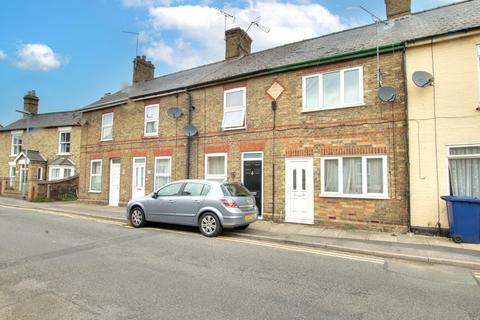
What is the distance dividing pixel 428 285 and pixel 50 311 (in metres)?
5.69

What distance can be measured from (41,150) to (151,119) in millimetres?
16488

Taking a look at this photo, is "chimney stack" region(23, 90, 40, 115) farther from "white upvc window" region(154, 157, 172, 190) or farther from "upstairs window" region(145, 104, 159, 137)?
"white upvc window" region(154, 157, 172, 190)

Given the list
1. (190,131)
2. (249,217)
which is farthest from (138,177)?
(249,217)

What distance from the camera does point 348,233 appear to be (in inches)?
351

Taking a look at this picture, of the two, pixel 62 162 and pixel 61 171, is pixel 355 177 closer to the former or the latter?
pixel 62 162

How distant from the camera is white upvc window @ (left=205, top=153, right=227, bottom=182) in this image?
41.3 feet

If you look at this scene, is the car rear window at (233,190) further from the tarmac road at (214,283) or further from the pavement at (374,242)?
the tarmac road at (214,283)

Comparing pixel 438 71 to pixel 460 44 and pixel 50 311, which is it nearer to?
pixel 460 44

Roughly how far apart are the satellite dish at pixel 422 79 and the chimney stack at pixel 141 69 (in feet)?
57.0

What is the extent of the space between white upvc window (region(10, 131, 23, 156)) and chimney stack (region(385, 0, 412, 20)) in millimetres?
30499

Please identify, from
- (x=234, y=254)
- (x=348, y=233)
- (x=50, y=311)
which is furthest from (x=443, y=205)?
(x=50, y=311)

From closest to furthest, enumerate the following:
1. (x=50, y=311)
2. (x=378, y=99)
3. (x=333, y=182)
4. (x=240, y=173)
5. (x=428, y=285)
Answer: (x=50, y=311) → (x=428, y=285) → (x=378, y=99) → (x=333, y=182) → (x=240, y=173)

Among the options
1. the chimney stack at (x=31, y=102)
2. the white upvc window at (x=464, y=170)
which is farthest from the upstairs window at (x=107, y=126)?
the chimney stack at (x=31, y=102)

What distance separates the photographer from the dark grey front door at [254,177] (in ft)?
37.8
